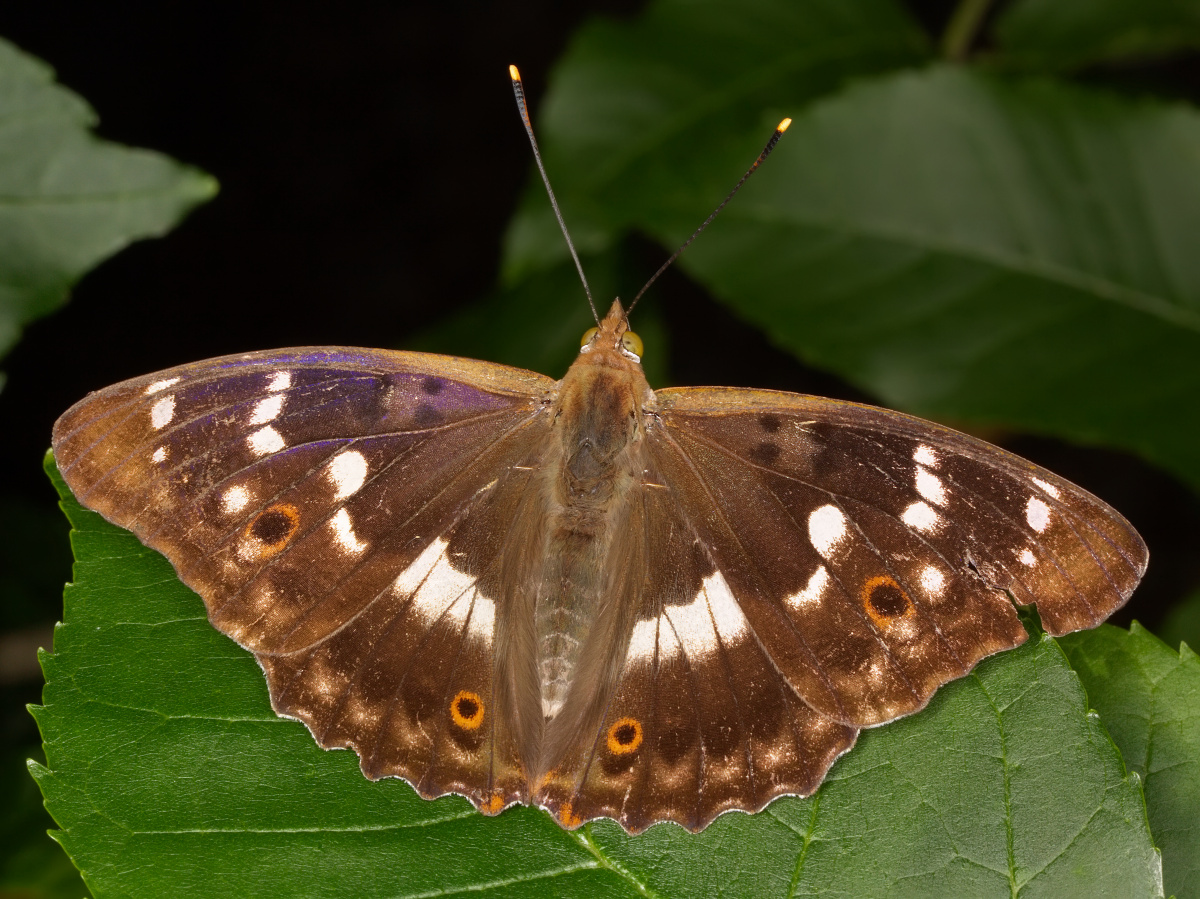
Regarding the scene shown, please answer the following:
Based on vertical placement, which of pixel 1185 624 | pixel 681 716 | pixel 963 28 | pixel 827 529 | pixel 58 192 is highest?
pixel 963 28

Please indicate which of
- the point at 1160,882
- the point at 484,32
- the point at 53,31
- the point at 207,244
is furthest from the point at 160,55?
the point at 1160,882

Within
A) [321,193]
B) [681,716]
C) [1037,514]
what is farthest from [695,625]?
[321,193]

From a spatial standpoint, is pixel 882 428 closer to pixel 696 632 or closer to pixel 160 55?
pixel 696 632

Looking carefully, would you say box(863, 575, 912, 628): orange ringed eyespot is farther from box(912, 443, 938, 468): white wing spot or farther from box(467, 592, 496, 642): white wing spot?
box(467, 592, 496, 642): white wing spot

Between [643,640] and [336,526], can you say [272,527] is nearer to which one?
[336,526]

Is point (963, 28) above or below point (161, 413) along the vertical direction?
above

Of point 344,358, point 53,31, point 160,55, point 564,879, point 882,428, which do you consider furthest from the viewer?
point 160,55
